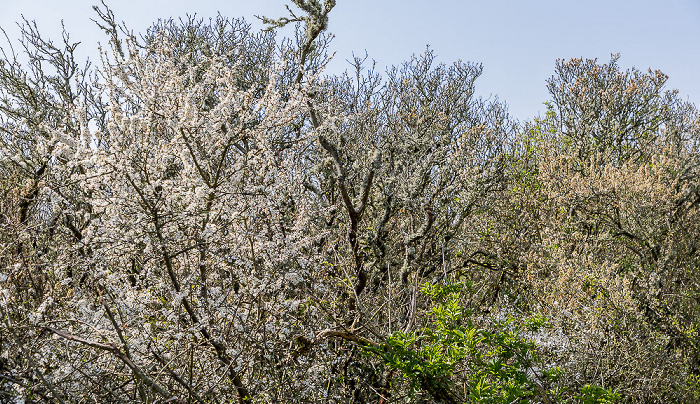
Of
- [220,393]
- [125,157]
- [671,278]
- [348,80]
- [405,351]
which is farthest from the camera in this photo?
[348,80]

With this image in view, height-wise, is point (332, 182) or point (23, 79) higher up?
point (23, 79)

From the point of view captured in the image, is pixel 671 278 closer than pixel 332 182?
No

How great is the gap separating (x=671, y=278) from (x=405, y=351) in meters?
8.63

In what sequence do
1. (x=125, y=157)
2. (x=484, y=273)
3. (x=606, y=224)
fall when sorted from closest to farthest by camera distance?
(x=125, y=157) → (x=606, y=224) → (x=484, y=273)

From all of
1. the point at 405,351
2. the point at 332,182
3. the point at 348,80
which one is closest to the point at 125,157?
the point at 405,351

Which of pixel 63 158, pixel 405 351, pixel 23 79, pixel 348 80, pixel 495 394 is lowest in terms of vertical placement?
pixel 495 394

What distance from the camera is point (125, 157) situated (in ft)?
11.3

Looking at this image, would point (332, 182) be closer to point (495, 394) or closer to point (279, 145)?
point (279, 145)

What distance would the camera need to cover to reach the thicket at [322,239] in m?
3.56

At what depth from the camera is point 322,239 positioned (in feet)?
25.3

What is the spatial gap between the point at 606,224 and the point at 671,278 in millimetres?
1537

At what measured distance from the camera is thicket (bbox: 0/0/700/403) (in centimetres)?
356

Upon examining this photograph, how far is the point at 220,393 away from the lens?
13.0ft

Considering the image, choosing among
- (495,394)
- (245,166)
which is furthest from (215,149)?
(495,394)
